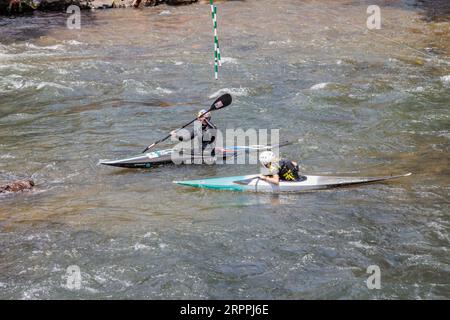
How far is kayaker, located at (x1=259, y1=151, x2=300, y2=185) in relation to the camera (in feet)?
31.1

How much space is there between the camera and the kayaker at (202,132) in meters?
10.9

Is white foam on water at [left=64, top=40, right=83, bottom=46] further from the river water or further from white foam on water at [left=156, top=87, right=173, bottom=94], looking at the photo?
white foam on water at [left=156, top=87, right=173, bottom=94]

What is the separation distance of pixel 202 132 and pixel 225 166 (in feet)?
2.32

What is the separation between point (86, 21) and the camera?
71.8ft

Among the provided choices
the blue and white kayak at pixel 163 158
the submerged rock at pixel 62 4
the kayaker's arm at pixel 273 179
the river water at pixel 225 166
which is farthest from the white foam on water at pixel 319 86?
the submerged rock at pixel 62 4

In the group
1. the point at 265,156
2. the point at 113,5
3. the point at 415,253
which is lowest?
the point at 415,253

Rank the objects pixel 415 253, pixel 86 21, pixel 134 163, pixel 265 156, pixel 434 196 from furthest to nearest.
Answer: pixel 86 21 < pixel 134 163 < pixel 265 156 < pixel 434 196 < pixel 415 253

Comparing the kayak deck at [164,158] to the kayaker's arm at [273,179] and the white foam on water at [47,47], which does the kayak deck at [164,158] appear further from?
the white foam on water at [47,47]

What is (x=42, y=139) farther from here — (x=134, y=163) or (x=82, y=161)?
(x=134, y=163)

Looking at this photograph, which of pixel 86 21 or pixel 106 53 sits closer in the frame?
pixel 106 53

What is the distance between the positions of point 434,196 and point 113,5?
17.7 metres

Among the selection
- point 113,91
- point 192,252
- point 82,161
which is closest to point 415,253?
Answer: point 192,252

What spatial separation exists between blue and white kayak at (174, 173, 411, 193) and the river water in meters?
0.15

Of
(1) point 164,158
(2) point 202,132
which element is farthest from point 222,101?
(1) point 164,158
